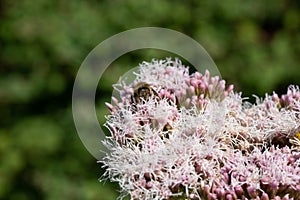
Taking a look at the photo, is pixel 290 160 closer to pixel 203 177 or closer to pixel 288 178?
pixel 288 178

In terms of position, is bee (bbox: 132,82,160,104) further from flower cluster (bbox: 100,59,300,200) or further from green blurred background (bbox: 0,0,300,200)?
green blurred background (bbox: 0,0,300,200)

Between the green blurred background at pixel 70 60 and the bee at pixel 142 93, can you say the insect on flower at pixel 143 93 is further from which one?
the green blurred background at pixel 70 60

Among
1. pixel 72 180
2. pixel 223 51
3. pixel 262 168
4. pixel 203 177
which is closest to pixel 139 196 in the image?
pixel 203 177

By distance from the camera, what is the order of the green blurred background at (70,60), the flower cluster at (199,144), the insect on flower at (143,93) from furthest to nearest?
the green blurred background at (70,60), the insect on flower at (143,93), the flower cluster at (199,144)

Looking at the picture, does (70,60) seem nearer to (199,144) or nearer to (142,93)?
(142,93)

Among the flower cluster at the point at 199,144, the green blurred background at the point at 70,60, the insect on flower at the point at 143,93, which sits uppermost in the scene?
the green blurred background at the point at 70,60

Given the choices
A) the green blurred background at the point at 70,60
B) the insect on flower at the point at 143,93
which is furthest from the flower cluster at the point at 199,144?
the green blurred background at the point at 70,60

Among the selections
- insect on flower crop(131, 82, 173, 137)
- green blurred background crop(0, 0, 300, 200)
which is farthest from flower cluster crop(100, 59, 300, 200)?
green blurred background crop(0, 0, 300, 200)

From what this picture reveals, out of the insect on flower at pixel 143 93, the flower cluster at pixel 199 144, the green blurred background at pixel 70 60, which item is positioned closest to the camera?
the flower cluster at pixel 199 144

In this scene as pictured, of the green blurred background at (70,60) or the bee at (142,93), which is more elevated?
the green blurred background at (70,60)
